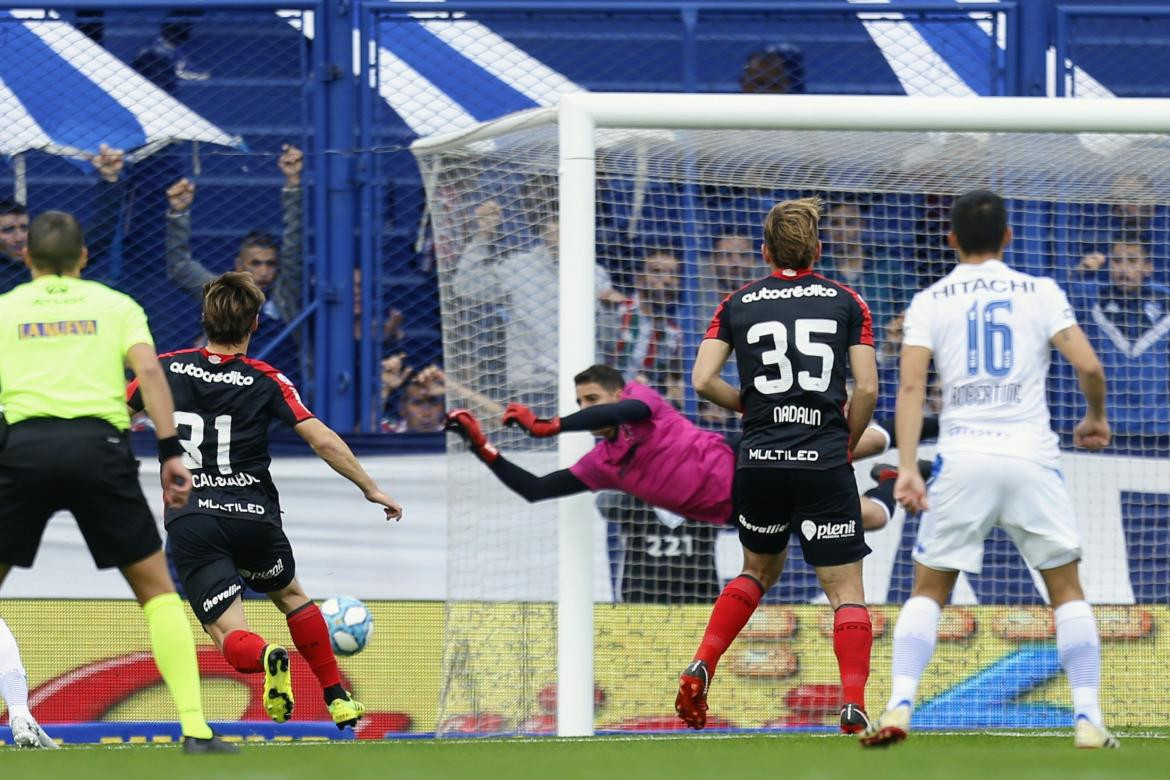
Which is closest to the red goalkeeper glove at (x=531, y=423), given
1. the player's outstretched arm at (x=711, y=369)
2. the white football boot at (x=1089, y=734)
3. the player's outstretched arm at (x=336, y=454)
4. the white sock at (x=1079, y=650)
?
the player's outstretched arm at (x=336, y=454)

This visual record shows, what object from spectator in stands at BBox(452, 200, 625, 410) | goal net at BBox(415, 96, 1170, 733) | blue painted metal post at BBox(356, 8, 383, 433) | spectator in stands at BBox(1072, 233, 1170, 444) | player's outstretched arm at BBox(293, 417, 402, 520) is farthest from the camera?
blue painted metal post at BBox(356, 8, 383, 433)

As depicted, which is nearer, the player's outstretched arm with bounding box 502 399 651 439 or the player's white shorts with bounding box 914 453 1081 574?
the player's white shorts with bounding box 914 453 1081 574

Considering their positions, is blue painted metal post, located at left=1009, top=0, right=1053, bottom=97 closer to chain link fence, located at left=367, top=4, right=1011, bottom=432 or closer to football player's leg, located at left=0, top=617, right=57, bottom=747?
chain link fence, located at left=367, top=4, right=1011, bottom=432

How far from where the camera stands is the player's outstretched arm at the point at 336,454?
7094mm

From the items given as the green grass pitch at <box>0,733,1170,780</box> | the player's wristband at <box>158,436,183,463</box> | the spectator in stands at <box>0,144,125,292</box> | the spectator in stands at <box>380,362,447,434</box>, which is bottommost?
the green grass pitch at <box>0,733,1170,780</box>

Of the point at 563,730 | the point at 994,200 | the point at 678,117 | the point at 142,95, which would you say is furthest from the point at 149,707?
the point at 994,200

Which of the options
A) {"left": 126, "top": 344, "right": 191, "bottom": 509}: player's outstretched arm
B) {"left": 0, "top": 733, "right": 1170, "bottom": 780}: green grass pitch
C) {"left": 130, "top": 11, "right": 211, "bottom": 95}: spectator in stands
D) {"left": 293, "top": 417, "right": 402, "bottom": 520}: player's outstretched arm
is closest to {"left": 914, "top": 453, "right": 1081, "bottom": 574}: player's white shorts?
{"left": 0, "top": 733, "right": 1170, "bottom": 780}: green grass pitch

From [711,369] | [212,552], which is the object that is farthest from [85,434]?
[711,369]

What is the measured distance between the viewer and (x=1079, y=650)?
19.7 ft

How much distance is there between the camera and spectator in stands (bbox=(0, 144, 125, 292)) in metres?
9.43

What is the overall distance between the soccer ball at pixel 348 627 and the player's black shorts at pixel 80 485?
7.54 ft

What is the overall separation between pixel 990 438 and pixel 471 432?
2.75m

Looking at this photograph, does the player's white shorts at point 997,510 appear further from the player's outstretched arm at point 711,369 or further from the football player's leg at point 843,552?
the player's outstretched arm at point 711,369

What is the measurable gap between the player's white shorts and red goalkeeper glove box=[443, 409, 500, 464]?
260 cm
